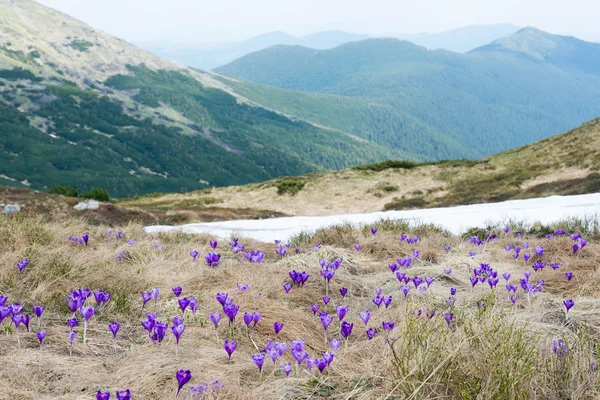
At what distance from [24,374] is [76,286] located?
2.13 metres

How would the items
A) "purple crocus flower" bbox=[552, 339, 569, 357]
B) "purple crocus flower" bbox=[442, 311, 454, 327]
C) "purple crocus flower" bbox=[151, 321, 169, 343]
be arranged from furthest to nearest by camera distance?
"purple crocus flower" bbox=[442, 311, 454, 327] → "purple crocus flower" bbox=[151, 321, 169, 343] → "purple crocus flower" bbox=[552, 339, 569, 357]

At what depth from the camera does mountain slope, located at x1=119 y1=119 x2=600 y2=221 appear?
33.2 metres

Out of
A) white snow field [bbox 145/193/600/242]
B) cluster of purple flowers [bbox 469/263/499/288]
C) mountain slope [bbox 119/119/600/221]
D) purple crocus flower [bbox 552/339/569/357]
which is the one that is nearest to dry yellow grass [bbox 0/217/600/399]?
purple crocus flower [bbox 552/339/569/357]

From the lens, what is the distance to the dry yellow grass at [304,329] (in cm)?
270

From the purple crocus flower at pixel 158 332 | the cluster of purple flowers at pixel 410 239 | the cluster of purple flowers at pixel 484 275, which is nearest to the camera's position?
the purple crocus flower at pixel 158 332

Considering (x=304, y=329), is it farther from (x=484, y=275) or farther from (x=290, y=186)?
(x=290, y=186)

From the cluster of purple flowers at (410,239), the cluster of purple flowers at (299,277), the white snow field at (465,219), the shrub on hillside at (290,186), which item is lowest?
the shrub on hillside at (290,186)

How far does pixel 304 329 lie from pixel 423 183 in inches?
1551

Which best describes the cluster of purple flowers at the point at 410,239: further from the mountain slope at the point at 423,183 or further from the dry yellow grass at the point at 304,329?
the mountain slope at the point at 423,183

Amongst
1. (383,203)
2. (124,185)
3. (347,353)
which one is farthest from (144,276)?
(124,185)

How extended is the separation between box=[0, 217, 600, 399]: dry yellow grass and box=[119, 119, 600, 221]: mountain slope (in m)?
23.8

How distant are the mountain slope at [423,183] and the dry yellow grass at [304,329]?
23.8 m

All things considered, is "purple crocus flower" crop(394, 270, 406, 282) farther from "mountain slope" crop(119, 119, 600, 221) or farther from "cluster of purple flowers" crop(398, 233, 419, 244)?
"mountain slope" crop(119, 119, 600, 221)

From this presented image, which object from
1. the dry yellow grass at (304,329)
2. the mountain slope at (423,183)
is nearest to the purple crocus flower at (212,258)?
the dry yellow grass at (304,329)
